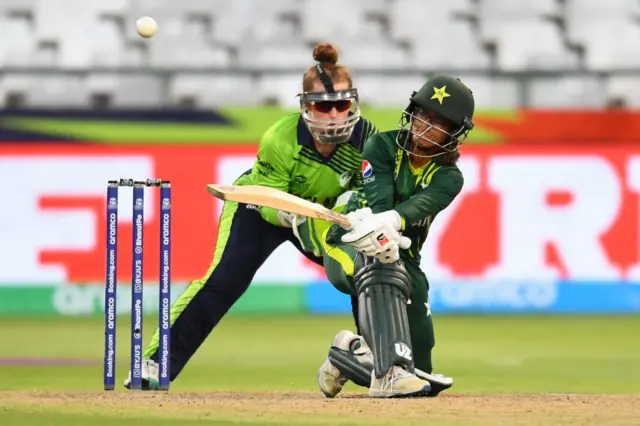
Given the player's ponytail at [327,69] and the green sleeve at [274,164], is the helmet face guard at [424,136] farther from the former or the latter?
the green sleeve at [274,164]

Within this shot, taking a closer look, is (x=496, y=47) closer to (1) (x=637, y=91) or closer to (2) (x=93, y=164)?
(1) (x=637, y=91)

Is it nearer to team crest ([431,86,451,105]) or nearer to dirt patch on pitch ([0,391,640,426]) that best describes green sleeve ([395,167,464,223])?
team crest ([431,86,451,105])

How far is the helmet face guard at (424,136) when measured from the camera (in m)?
5.83

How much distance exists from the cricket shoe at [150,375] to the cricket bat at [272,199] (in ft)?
2.70

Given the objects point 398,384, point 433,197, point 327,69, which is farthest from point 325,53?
point 398,384

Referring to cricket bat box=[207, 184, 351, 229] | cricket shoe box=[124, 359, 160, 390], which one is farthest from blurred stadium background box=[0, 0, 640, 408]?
cricket bat box=[207, 184, 351, 229]

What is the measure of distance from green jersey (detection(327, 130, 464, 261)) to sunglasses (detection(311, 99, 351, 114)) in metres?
0.29

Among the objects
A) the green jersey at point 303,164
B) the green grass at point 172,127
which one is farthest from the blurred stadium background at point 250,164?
the green jersey at point 303,164

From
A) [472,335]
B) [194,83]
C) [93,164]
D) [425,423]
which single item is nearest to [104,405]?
[425,423]

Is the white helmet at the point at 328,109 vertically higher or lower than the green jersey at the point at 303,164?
higher

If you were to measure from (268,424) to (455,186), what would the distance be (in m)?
1.54

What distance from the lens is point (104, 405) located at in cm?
540

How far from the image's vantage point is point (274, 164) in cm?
639

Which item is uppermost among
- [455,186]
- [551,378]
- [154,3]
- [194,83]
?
[154,3]
